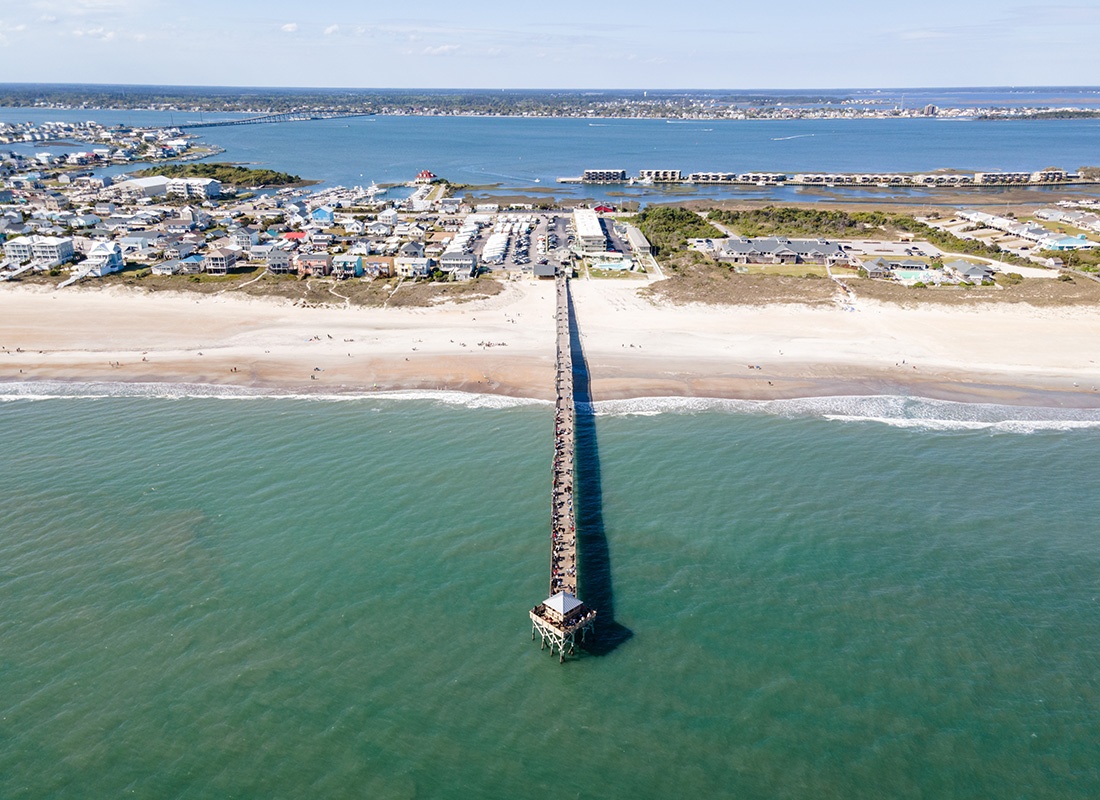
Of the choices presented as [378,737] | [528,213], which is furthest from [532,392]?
[528,213]

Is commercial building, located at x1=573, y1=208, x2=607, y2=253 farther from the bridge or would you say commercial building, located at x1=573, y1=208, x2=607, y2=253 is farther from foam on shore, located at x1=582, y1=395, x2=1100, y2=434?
the bridge

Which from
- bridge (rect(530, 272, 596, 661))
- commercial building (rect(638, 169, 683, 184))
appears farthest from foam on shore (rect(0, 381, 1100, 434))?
commercial building (rect(638, 169, 683, 184))

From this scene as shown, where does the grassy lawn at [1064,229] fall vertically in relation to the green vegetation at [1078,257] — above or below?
above

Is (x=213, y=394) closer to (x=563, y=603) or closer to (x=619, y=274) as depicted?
(x=563, y=603)

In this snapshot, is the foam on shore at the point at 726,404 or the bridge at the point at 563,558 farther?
the foam on shore at the point at 726,404

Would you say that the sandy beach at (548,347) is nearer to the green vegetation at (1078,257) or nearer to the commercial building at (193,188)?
the green vegetation at (1078,257)

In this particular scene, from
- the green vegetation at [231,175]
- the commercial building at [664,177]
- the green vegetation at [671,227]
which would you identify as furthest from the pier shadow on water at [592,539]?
the commercial building at [664,177]

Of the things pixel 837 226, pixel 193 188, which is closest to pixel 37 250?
pixel 193 188
